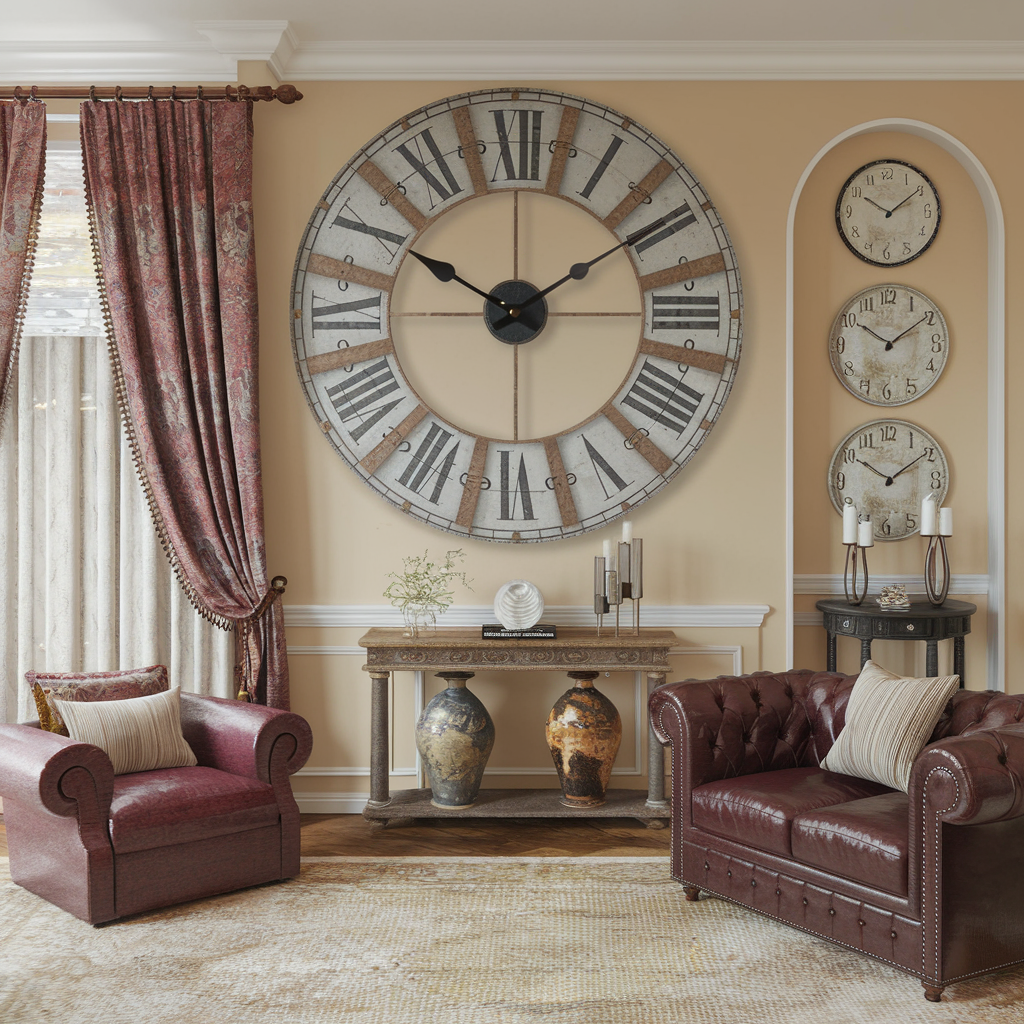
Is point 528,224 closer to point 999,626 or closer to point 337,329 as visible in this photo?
point 337,329

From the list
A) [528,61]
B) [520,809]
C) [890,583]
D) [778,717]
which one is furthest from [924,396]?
[520,809]

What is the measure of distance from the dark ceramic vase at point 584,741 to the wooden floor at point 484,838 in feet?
0.43

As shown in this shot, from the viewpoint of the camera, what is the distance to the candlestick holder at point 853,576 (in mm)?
3779

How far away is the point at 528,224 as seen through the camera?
390cm

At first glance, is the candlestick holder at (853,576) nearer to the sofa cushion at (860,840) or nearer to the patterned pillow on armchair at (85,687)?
the sofa cushion at (860,840)

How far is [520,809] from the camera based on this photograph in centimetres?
360

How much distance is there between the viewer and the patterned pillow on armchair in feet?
10.2

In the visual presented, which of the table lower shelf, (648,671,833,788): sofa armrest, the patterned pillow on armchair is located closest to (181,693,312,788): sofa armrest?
the patterned pillow on armchair

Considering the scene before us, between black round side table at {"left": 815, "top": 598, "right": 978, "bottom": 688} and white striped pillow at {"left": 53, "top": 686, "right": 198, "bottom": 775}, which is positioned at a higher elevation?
black round side table at {"left": 815, "top": 598, "right": 978, "bottom": 688}

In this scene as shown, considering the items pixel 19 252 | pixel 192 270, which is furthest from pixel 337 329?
pixel 19 252

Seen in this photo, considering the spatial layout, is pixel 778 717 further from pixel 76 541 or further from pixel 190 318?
pixel 76 541

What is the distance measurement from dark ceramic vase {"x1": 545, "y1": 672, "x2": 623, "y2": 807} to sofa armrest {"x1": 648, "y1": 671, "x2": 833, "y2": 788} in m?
0.54

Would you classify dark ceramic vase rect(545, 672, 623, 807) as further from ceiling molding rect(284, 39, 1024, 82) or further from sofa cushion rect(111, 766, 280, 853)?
ceiling molding rect(284, 39, 1024, 82)

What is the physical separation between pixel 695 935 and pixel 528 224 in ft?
8.75
